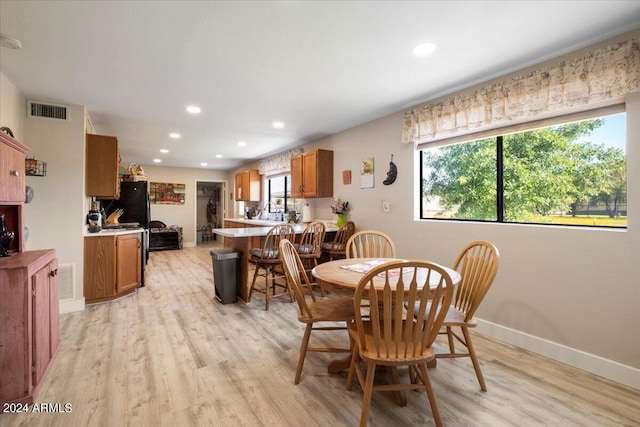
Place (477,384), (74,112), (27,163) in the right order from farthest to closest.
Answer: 1. (74,112)
2. (27,163)
3. (477,384)

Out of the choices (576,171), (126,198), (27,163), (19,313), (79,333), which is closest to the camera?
(19,313)

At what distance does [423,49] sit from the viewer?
2.18 meters

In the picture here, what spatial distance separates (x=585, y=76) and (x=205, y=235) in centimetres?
949

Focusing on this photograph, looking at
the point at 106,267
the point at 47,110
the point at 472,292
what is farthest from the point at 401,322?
the point at 47,110

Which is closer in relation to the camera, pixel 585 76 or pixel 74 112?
pixel 585 76

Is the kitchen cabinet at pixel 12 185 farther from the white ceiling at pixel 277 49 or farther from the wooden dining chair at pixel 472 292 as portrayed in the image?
the wooden dining chair at pixel 472 292

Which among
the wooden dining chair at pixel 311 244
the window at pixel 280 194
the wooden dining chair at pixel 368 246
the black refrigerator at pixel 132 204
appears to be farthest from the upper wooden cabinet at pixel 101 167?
the window at pixel 280 194

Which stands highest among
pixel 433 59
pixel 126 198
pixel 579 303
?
pixel 433 59

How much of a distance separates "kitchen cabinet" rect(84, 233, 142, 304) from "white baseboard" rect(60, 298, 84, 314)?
0.12m

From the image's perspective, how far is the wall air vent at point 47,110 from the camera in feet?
10.3

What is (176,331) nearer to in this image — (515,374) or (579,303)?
(515,374)

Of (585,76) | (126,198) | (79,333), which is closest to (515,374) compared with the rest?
(585,76)

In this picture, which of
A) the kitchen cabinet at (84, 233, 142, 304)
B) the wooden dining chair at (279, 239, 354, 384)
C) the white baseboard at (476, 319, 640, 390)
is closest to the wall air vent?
the kitchen cabinet at (84, 233, 142, 304)

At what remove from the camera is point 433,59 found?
2.34 m
